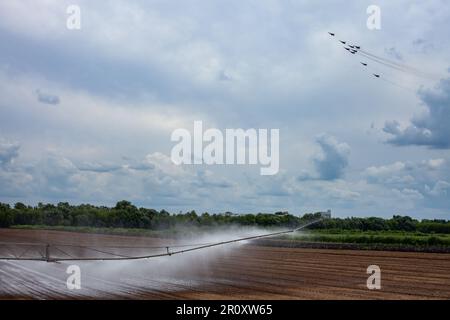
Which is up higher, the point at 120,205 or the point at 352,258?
the point at 120,205

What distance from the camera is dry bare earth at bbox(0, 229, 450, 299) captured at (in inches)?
1068

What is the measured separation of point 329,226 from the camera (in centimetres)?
7694

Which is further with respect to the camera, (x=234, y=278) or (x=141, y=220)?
(x=141, y=220)

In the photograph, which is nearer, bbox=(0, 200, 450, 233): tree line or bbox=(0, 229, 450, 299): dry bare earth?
bbox=(0, 229, 450, 299): dry bare earth

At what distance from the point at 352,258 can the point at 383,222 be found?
3318cm

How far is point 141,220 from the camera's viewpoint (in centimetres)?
7588

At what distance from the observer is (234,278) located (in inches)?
1345

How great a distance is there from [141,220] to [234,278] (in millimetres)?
43761

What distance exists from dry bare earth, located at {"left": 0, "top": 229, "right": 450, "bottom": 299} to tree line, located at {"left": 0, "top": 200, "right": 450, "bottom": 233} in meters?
5.27

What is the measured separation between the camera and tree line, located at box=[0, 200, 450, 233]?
191 feet

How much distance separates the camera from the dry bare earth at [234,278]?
27125 millimetres

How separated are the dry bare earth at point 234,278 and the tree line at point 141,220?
17.3 feet
